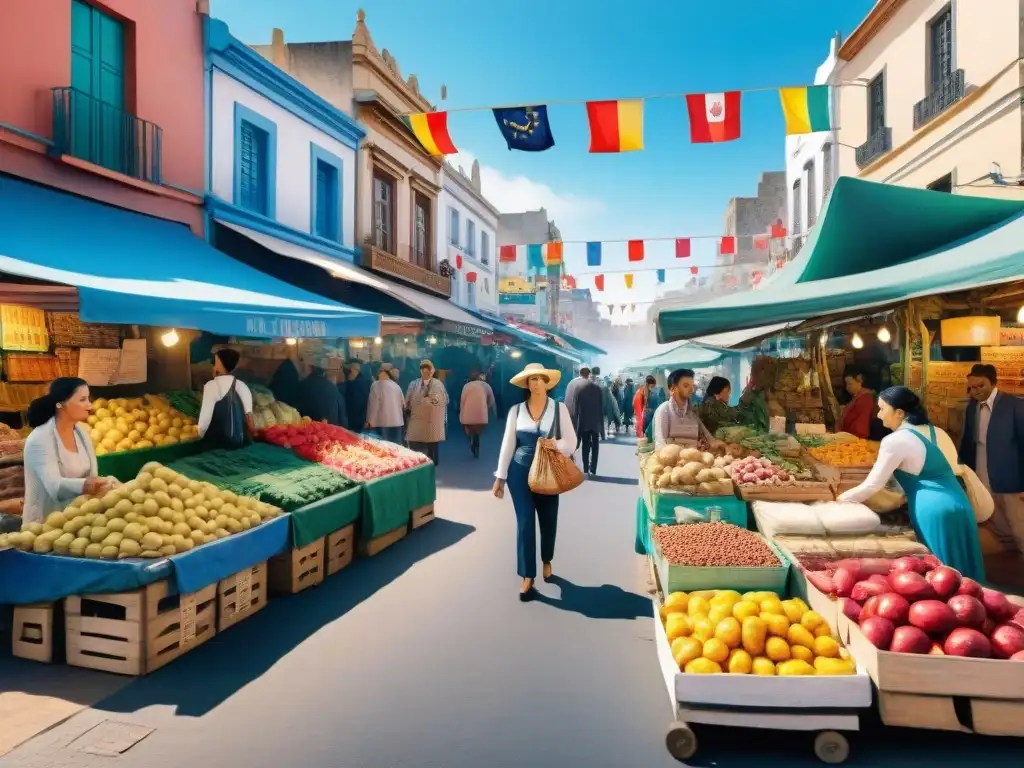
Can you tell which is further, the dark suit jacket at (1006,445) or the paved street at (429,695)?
the dark suit jacket at (1006,445)

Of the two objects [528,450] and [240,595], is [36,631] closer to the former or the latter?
[240,595]

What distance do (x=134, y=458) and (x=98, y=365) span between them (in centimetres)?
214

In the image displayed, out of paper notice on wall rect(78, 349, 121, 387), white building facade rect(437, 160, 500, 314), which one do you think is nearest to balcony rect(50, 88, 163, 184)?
paper notice on wall rect(78, 349, 121, 387)

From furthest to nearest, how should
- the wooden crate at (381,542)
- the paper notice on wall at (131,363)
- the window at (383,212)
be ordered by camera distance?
the window at (383,212), the paper notice on wall at (131,363), the wooden crate at (381,542)

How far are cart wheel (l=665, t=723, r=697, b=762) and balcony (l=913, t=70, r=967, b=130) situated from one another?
1453cm

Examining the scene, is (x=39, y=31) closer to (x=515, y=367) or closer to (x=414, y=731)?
(x=414, y=731)

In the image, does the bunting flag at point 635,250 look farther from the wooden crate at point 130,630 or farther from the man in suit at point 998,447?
the wooden crate at point 130,630

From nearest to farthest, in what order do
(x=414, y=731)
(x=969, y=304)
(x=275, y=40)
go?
(x=414, y=731) → (x=969, y=304) → (x=275, y=40)

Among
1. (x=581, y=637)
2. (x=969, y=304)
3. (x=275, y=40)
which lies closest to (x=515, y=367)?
(x=275, y=40)

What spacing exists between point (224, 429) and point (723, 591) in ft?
17.6

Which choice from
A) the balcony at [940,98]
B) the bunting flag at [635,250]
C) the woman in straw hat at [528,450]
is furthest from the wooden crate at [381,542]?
the bunting flag at [635,250]

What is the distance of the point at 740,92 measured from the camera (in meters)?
10.8

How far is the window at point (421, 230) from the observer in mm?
20656

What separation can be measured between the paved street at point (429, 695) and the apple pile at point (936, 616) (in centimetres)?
54
